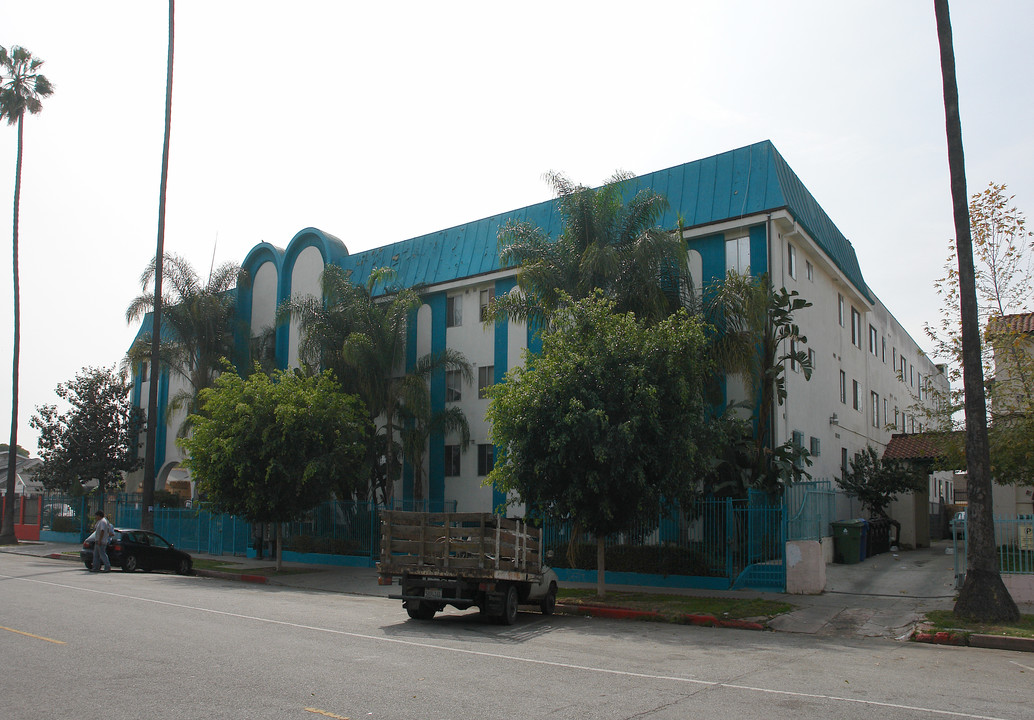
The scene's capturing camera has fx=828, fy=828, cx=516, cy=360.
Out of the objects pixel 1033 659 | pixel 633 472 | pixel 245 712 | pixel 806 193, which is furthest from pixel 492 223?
pixel 245 712

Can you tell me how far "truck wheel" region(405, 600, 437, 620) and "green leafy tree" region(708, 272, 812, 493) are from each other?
8.19 metres

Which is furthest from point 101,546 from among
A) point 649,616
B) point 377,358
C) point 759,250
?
point 759,250

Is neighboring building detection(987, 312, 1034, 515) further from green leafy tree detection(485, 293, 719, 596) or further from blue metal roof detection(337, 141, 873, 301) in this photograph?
green leafy tree detection(485, 293, 719, 596)

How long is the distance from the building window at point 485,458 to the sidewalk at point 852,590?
4.71m

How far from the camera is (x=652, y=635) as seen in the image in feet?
41.7

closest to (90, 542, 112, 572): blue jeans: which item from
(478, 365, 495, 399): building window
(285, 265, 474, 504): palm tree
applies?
(285, 265, 474, 504): palm tree

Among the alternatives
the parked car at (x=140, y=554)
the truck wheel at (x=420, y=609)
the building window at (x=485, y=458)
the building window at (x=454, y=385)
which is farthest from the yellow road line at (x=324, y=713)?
the building window at (x=454, y=385)

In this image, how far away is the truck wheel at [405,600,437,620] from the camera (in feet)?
45.6

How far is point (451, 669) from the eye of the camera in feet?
29.3

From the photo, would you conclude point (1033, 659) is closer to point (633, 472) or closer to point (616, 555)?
point (633, 472)

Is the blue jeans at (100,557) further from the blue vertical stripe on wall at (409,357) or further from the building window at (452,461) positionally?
the building window at (452,461)

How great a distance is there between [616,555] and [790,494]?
14.2 ft

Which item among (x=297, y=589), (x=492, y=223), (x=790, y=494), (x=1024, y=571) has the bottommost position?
(x=297, y=589)

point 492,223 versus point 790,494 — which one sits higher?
point 492,223
